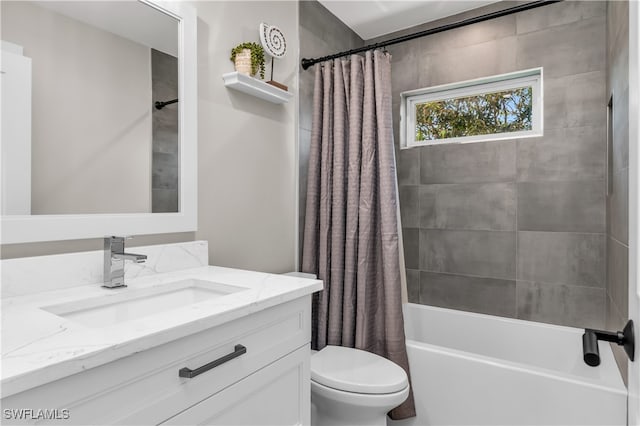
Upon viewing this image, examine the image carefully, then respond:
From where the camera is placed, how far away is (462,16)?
2.59 m

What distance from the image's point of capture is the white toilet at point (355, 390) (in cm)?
151

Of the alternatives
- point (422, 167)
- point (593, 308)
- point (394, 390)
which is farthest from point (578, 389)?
→ point (422, 167)

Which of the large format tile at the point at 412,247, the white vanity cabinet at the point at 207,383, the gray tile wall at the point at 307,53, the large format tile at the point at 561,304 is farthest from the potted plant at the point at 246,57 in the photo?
the large format tile at the point at 561,304

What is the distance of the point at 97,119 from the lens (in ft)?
4.10

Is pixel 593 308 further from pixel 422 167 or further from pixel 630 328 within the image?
pixel 630 328

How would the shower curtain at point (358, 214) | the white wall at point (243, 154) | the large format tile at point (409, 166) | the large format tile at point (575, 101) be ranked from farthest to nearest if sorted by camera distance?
→ the large format tile at point (409, 166) → the large format tile at point (575, 101) → the shower curtain at point (358, 214) → the white wall at point (243, 154)

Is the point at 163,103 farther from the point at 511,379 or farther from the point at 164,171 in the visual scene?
the point at 511,379

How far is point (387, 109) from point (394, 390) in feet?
4.29

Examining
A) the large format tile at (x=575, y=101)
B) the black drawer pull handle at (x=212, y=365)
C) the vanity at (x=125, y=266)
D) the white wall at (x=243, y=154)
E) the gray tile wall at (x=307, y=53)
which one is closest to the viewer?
the vanity at (x=125, y=266)

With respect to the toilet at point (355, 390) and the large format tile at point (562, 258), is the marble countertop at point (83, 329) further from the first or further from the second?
the large format tile at point (562, 258)

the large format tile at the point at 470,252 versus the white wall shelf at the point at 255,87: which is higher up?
the white wall shelf at the point at 255,87

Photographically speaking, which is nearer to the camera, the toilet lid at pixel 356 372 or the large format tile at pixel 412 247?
the toilet lid at pixel 356 372

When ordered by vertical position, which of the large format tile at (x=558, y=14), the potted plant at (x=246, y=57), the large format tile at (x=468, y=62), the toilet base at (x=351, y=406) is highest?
the large format tile at (x=558, y=14)

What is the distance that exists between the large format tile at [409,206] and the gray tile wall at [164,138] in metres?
1.78
